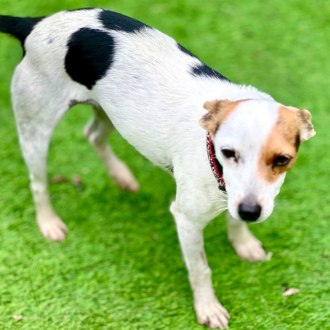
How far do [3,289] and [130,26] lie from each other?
174cm

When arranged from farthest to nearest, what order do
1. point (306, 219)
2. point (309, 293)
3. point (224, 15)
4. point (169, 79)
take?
point (224, 15) < point (306, 219) < point (309, 293) < point (169, 79)

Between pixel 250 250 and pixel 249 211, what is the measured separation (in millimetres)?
1366

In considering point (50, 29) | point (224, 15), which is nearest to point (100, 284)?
point (50, 29)

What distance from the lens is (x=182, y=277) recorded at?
13.4 ft

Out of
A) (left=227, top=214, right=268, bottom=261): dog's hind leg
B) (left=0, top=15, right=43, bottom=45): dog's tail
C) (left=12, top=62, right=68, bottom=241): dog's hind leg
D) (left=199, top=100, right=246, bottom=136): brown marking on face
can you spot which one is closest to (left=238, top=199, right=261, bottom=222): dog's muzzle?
(left=199, top=100, right=246, bottom=136): brown marking on face

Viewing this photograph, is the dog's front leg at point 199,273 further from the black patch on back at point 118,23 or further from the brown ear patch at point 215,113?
the black patch on back at point 118,23

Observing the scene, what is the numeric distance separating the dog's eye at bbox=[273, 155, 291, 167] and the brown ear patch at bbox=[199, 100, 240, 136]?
31 centimetres

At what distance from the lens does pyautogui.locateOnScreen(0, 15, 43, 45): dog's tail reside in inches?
148

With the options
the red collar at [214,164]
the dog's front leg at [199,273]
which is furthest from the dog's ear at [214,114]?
the dog's front leg at [199,273]

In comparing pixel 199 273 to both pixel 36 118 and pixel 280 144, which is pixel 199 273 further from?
pixel 36 118

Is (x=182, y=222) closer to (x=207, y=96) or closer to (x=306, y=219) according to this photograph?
(x=207, y=96)

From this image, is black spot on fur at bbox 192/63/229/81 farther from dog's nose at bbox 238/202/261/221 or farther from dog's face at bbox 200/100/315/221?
dog's nose at bbox 238/202/261/221

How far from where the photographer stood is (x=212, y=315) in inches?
149

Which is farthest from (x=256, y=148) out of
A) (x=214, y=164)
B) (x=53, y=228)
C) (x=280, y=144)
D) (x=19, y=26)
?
(x=53, y=228)
